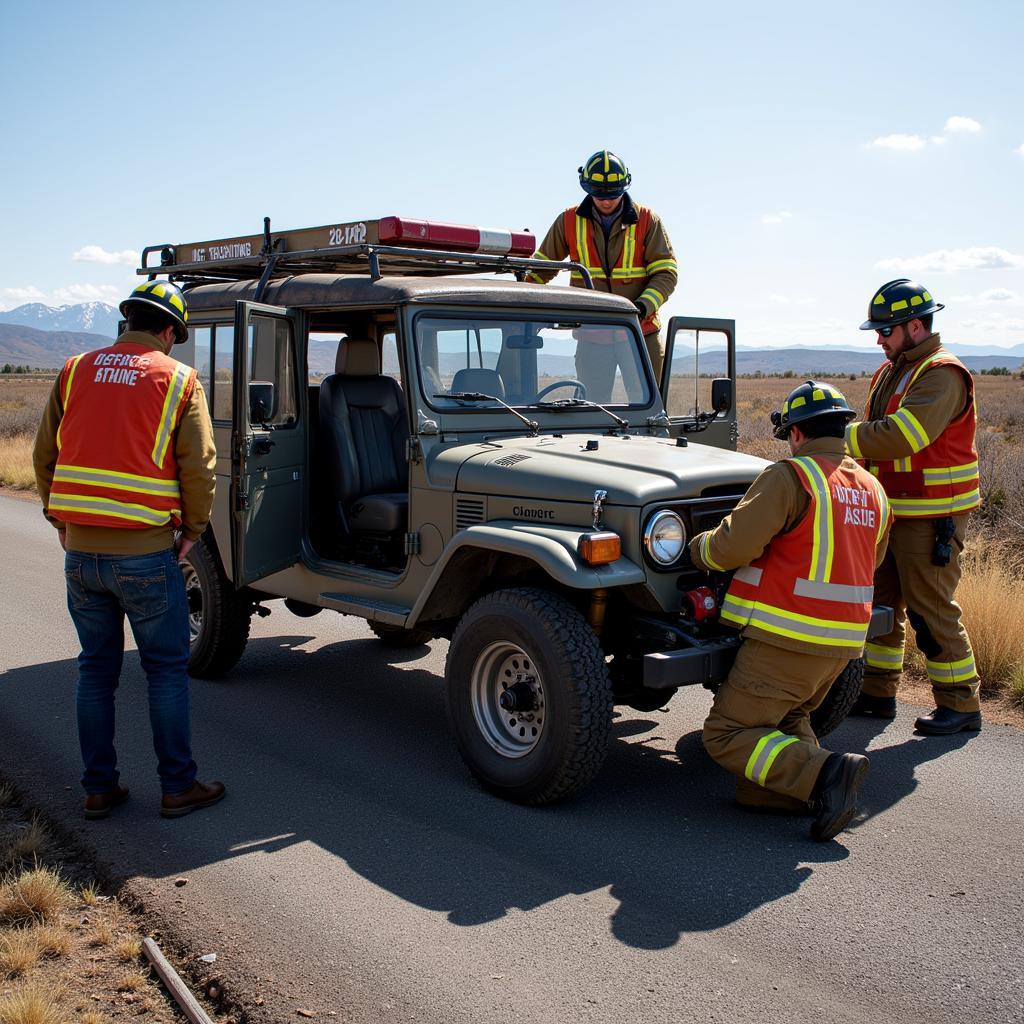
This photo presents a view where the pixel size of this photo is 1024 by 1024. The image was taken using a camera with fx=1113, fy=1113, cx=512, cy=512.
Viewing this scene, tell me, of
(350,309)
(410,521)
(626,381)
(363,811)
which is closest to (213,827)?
(363,811)

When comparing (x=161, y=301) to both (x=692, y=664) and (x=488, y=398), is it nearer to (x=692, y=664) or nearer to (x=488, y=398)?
(x=488, y=398)

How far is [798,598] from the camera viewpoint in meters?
4.50

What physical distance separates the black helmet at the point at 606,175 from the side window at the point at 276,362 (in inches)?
99.4

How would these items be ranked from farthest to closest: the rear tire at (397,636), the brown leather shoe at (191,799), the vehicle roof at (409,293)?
the rear tire at (397,636) → the vehicle roof at (409,293) → the brown leather shoe at (191,799)

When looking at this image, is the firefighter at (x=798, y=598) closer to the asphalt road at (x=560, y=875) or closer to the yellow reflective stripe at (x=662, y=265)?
the asphalt road at (x=560, y=875)

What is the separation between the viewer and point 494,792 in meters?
4.92

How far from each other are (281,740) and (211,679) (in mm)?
1277

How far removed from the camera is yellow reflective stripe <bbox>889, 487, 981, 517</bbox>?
5883mm

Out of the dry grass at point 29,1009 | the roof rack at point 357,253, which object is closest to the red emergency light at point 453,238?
the roof rack at point 357,253

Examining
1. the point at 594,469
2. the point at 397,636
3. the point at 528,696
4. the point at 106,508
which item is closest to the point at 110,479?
the point at 106,508

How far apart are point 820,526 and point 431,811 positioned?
79.9 inches

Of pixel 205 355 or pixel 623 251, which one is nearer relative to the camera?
pixel 205 355

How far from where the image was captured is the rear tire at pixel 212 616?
6.51 meters

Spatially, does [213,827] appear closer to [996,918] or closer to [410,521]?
[410,521]
